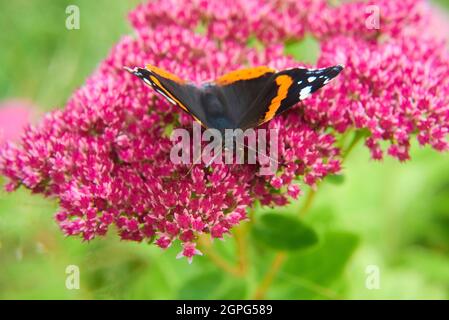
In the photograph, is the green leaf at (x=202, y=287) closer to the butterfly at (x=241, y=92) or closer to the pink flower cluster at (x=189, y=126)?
the pink flower cluster at (x=189, y=126)

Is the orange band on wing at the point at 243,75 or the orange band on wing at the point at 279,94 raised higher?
the orange band on wing at the point at 243,75

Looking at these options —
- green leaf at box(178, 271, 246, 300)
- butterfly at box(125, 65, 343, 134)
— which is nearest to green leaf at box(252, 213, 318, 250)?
green leaf at box(178, 271, 246, 300)

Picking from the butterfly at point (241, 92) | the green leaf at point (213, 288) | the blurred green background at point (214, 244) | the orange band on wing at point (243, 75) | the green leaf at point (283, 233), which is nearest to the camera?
the butterfly at point (241, 92)

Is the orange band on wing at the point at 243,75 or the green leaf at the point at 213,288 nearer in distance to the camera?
the orange band on wing at the point at 243,75

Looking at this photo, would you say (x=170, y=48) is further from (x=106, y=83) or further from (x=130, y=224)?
(x=130, y=224)

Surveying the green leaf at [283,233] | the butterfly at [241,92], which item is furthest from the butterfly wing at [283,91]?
the green leaf at [283,233]

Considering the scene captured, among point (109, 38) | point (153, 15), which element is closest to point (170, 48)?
point (153, 15)

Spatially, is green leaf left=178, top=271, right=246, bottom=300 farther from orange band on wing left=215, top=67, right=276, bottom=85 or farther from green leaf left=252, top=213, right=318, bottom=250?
orange band on wing left=215, top=67, right=276, bottom=85
